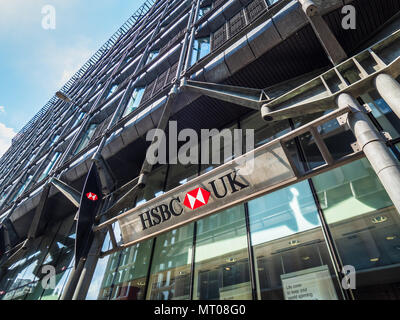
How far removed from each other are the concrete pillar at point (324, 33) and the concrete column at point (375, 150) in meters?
1.36

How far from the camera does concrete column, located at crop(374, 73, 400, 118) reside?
4.02 metres

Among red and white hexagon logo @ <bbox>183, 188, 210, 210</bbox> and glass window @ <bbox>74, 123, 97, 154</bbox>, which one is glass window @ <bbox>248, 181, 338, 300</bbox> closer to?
red and white hexagon logo @ <bbox>183, 188, 210, 210</bbox>

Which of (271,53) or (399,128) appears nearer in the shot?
(399,128)

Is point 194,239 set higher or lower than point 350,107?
lower

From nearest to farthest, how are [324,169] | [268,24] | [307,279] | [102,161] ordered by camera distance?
[324,169] → [307,279] → [268,24] → [102,161]

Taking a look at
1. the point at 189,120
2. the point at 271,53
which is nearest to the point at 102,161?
the point at 189,120

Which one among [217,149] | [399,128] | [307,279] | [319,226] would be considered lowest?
[307,279]

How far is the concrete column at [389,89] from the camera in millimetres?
4016

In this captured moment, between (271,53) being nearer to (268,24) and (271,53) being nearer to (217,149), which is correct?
(268,24)

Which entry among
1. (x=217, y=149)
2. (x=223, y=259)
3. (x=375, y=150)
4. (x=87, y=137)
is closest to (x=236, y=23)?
(x=217, y=149)

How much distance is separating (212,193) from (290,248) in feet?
8.27

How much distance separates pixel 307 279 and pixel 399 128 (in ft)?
14.9

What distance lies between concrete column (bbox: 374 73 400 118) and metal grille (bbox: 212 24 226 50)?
8.37 metres

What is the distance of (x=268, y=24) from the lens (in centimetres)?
772
